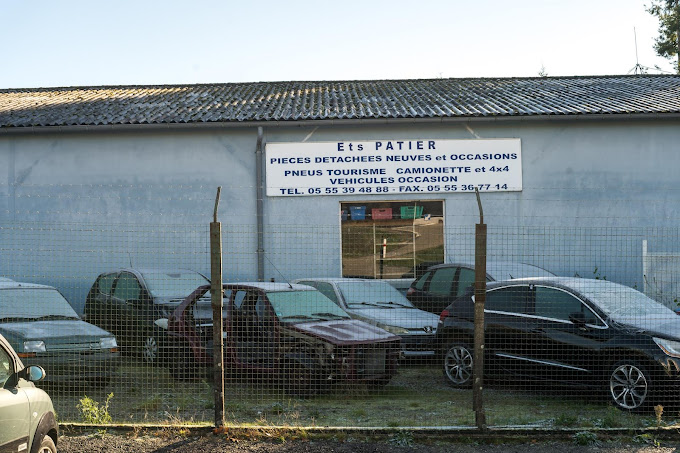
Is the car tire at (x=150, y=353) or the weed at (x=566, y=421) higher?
the car tire at (x=150, y=353)

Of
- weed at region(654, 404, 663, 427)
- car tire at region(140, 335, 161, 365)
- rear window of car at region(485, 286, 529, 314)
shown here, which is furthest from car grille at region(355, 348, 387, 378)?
weed at region(654, 404, 663, 427)

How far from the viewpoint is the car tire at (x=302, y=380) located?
8.19 m

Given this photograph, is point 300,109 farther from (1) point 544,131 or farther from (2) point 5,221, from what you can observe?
(2) point 5,221

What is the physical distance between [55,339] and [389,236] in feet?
23.1

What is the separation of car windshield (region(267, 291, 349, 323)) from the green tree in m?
36.6

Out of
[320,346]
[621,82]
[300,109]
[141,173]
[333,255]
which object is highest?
[621,82]

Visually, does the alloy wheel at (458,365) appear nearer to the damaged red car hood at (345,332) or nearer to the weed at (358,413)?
the damaged red car hood at (345,332)

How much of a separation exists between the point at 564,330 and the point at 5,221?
1102 cm

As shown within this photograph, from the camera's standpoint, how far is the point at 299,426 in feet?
22.7

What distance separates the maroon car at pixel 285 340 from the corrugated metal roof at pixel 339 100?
591 centimetres

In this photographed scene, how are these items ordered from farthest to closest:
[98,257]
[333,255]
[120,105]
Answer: [120,105]
[333,255]
[98,257]

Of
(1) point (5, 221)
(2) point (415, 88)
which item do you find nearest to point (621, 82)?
(2) point (415, 88)

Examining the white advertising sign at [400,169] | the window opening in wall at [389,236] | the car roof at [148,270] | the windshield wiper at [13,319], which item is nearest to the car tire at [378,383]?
the windshield wiper at [13,319]

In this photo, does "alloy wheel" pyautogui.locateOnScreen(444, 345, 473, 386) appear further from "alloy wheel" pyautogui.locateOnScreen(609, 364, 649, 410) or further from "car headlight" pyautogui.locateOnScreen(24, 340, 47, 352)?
"car headlight" pyautogui.locateOnScreen(24, 340, 47, 352)
